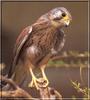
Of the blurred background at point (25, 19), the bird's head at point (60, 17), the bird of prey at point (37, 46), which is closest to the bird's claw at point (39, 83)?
the bird of prey at point (37, 46)

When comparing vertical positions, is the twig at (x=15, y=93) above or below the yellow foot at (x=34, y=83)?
above

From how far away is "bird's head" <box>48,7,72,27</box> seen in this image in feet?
2.10

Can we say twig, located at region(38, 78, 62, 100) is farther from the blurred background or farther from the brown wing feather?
the blurred background

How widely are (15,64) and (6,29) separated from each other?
651 mm

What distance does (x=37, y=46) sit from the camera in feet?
2.37

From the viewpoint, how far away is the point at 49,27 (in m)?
0.67

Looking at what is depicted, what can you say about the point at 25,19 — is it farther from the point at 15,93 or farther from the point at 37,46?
the point at 15,93

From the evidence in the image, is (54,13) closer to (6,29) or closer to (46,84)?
(46,84)

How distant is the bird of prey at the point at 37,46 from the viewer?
68 cm

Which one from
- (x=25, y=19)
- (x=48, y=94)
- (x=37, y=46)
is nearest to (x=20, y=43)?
(x=37, y=46)

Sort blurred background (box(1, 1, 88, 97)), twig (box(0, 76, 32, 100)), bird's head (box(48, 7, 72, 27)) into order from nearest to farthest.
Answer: twig (box(0, 76, 32, 100)) → bird's head (box(48, 7, 72, 27)) → blurred background (box(1, 1, 88, 97))

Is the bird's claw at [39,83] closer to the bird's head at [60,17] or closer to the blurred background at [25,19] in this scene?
the bird's head at [60,17]

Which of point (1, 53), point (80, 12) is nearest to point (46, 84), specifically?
point (1, 53)

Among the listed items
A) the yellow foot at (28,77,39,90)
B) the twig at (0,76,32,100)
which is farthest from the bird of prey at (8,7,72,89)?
the twig at (0,76,32,100)
